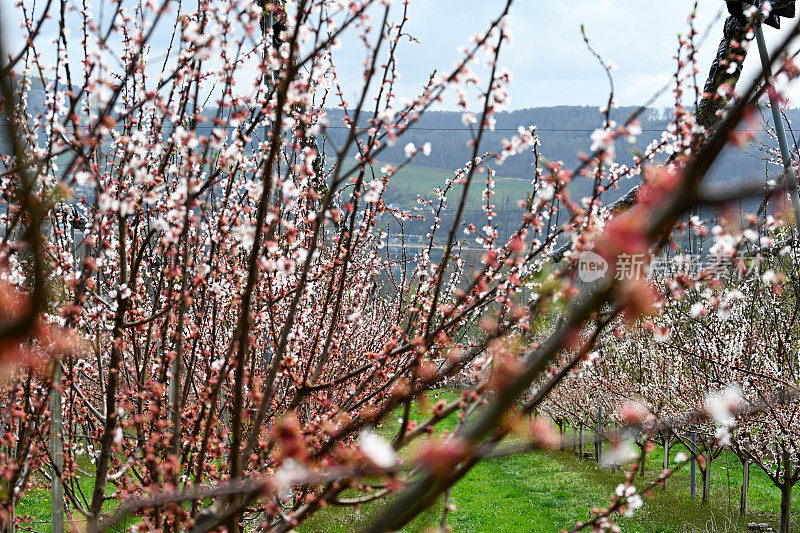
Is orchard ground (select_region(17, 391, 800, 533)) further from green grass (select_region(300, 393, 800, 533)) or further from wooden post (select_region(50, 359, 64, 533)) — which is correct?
wooden post (select_region(50, 359, 64, 533))

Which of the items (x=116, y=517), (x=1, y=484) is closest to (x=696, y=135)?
(x=116, y=517)

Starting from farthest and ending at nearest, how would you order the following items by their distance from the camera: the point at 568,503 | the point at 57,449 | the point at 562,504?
the point at 562,504
the point at 568,503
the point at 57,449

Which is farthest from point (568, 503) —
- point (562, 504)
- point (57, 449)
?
point (57, 449)

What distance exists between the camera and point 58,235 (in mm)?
2973

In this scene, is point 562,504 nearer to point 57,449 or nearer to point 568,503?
point 568,503

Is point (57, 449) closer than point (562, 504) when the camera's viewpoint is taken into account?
Yes

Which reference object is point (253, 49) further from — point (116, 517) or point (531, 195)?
point (116, 517)

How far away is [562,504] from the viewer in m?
11.4

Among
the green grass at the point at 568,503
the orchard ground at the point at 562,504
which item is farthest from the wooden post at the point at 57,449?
the green grass at the point at 568,503

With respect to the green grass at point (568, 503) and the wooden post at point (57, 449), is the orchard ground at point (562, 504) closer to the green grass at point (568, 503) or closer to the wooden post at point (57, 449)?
the green grass at point (568, 503)

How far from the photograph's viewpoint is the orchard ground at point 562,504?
32.2 ft

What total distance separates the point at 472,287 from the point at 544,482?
12.5m

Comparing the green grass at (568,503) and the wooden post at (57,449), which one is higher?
the wooden post at (57,449)

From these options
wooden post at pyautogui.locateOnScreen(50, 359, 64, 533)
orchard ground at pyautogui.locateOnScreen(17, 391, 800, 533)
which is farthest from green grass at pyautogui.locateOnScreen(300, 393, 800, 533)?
wooden post at pyautogui.locateOnScreen(50, 359, 64, 533)
